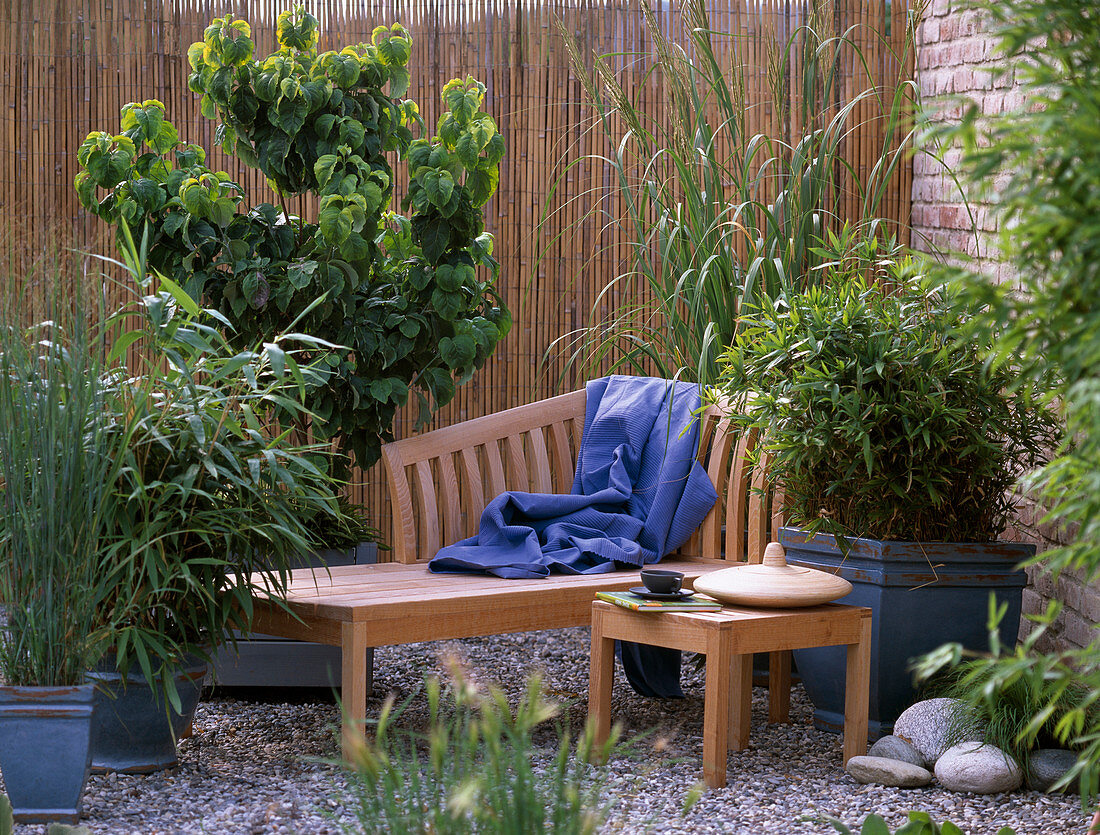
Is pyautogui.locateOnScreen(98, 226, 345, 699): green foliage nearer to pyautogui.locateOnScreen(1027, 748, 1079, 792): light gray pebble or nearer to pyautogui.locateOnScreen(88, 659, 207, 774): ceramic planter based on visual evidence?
pyautogui.locateOnScreen(88, 659, 207, 774): ceramic planter

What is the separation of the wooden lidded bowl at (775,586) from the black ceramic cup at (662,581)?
79 millimetres

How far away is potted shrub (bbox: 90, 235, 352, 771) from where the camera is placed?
2430mm

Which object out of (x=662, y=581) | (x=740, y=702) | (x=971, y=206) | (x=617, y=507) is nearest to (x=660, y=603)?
(x=662, y=581)

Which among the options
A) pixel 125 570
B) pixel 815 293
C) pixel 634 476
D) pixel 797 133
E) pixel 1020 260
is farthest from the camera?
pixel 797 133

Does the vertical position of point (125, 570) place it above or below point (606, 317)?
below

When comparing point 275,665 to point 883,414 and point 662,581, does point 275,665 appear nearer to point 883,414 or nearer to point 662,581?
point 662,581

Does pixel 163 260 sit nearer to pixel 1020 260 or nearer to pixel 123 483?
pixel 123 483

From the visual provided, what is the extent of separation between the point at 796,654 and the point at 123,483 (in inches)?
68.8

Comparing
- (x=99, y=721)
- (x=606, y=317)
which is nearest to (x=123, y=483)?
(x=99, y=721)

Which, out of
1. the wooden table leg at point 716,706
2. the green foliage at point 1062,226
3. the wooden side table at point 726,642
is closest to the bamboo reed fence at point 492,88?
the wooden side table at point 726,642

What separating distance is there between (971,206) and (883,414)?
127 cm

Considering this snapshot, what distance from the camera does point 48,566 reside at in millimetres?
2293

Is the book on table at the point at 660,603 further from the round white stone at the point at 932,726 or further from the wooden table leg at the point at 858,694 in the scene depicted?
the round white stone at the point at 932,726

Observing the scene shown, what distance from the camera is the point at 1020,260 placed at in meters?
1.43
